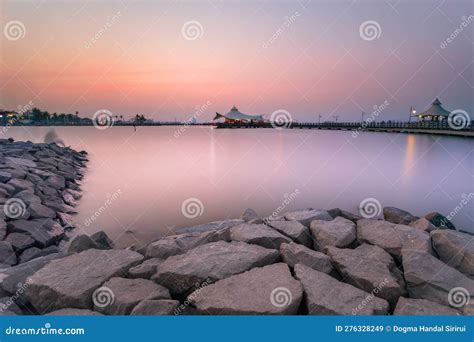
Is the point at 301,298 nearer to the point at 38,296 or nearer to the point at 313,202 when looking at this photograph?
the point at 38,296

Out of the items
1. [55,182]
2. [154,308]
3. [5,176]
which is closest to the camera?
[154,308]

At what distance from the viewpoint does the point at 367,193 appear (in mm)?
9570

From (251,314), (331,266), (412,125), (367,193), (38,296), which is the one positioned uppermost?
(412,125)

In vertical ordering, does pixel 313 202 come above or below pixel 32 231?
above

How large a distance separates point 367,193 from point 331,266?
21.7 feet

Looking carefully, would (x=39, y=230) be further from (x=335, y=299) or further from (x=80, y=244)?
(x=335, y=299)

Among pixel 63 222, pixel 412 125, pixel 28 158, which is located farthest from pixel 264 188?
pixel 412 125

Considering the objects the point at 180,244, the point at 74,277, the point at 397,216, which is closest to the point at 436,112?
the point at 397,216

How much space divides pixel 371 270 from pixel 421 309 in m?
0.61

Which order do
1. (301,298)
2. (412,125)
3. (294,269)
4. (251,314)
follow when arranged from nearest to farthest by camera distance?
(251,314) < (301,298) < (294,269) < (412,125)

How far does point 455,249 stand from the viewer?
3.93 metres

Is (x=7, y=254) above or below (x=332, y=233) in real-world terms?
below

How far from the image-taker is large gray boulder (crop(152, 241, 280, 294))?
129 inches

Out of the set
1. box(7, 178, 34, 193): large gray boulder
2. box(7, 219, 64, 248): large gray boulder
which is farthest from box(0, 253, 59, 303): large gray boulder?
box(7, 178, 34, 193): large gray boulder
